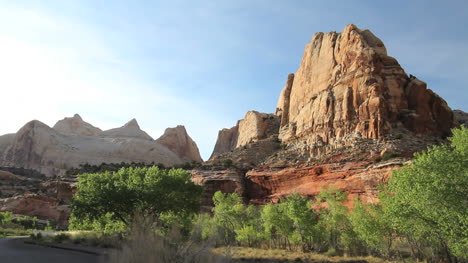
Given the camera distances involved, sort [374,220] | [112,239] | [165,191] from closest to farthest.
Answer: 1. [112,239]
2. [374,220]
3. [165,191]

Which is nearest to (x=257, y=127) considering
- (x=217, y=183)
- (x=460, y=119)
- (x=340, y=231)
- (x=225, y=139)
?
(x=217, y=183)

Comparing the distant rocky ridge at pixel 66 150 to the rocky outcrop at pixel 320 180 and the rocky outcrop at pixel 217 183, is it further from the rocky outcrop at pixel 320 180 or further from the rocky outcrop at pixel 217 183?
the rocky outcrop at pixel 320 180

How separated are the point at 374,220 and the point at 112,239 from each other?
68.0 feet

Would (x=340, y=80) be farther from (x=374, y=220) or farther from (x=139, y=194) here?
(x=139, y=194)

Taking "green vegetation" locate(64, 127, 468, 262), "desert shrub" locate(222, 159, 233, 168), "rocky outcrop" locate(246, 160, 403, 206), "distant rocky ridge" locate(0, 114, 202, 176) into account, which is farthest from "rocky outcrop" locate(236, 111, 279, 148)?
"green vegetation" locate(64, 127, 468, 262)

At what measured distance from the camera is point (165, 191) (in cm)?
3080

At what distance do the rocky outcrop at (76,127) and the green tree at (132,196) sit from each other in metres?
118

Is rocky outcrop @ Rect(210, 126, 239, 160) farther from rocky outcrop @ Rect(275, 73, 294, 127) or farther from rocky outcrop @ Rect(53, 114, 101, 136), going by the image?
rocky outcrop @ Rect(53, 114, 101, 136)

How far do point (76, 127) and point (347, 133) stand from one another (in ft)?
394

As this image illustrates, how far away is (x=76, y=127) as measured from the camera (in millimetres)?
146750

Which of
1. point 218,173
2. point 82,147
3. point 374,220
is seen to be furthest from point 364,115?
point 82,147

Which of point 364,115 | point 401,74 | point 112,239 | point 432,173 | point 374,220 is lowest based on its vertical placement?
point 112,239

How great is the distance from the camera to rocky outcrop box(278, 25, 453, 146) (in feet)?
211

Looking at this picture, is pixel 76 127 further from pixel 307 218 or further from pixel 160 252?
pixel 160 252
